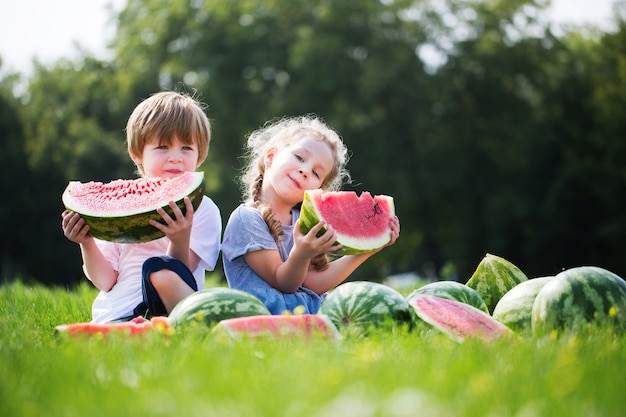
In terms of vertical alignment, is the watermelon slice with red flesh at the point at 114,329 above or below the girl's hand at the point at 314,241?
below

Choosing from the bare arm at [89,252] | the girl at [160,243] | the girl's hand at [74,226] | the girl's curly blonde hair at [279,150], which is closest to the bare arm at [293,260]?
the girl's curly blonde hair at [279,150]

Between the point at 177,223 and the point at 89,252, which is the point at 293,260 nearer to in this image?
Result: the point at 177,223

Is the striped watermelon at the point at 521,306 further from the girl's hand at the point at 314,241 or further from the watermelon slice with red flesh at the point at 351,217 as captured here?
the girl's hand at the point at 314,241

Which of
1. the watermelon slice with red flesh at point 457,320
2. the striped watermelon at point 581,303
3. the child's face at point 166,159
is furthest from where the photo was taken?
the child's face at point 166,159

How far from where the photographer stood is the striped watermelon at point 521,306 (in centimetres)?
439

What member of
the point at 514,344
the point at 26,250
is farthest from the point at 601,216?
the point at 514,344

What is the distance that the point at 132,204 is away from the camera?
4727 mm

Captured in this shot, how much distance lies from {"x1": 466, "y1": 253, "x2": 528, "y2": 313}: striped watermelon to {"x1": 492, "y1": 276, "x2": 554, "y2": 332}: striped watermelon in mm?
602

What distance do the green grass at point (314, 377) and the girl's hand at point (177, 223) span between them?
1.19 metres

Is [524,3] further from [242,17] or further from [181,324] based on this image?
[181,324]

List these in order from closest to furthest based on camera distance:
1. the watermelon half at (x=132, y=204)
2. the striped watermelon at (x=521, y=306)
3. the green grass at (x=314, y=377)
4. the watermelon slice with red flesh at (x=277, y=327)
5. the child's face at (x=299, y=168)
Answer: the green grass at (x=314, y=377), the watermelon slice with red flesh at (x=277, y=327), the striped watermelon at (x=521, y=306), the watermelon half at (x=132, y=204), the child's face at (x=299, y=168)

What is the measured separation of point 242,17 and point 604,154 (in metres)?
13.3

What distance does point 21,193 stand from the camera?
93.7ft

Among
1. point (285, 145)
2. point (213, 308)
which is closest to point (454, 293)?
point (213, 308)
